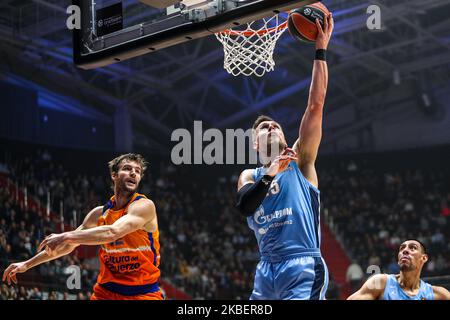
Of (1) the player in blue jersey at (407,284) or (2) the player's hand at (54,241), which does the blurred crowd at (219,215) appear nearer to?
(1) the player in blue jersey at (407,284)

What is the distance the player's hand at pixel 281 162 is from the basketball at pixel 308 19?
1.03m

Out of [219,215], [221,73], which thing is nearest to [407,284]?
[219,215]

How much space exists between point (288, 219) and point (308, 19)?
138 centimetres

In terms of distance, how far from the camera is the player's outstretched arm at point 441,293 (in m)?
5.42

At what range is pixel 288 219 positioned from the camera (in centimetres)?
402

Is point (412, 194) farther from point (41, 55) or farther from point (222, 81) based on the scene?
point (41, 55)

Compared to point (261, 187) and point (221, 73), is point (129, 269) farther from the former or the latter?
point (221, 73)

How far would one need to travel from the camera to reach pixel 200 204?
18.8 m

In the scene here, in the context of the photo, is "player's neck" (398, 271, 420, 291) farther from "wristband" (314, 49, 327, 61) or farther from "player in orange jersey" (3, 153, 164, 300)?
"wristband" (314, 49, 327, 61)

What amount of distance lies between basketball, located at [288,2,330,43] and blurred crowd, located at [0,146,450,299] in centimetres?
995

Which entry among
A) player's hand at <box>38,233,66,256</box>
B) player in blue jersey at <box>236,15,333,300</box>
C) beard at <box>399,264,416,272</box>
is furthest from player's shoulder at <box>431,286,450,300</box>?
player's hand at <box>38,233,66,256</box>

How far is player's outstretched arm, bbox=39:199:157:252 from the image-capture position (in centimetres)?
424
